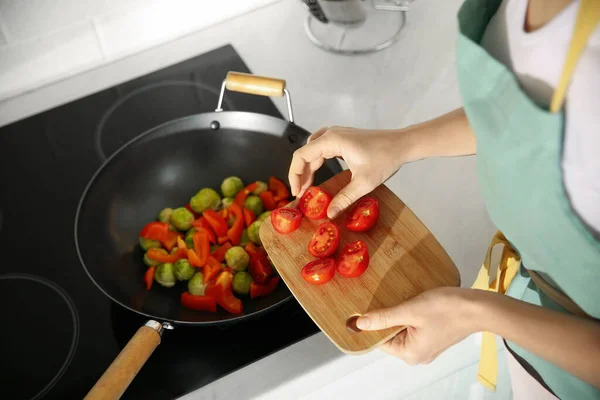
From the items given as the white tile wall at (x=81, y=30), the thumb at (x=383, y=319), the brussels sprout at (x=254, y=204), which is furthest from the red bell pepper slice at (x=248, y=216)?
the white tile wall at (x=81, y=30)

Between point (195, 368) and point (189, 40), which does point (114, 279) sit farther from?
point (189, 40)

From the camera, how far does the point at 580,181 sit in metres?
0.54

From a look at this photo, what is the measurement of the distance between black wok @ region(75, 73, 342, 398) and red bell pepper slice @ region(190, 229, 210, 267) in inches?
2.2

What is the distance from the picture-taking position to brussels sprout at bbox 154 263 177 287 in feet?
3.17

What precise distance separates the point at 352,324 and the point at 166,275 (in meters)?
0.36

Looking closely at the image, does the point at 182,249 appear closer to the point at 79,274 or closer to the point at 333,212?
the point at 79,274

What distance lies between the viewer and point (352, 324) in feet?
2.52

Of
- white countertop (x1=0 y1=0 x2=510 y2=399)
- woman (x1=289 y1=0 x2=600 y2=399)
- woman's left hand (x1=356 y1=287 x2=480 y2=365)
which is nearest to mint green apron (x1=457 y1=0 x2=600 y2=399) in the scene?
woman (x1=289 y1=0 x2=600 y2=399)

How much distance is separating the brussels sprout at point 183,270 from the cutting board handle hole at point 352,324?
1.03 ft

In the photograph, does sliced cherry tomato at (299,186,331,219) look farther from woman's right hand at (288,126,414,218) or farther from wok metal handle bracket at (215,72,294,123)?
wok metal handle bracket at (215,72,294,123)

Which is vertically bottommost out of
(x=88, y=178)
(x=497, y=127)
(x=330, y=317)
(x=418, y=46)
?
(x=330, y=317)

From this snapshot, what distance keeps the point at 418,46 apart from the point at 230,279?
73 cm

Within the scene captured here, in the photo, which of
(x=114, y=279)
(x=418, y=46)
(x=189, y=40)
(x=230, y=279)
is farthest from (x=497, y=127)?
(x=189, y=40)

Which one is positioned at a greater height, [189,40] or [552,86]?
[189,40]
